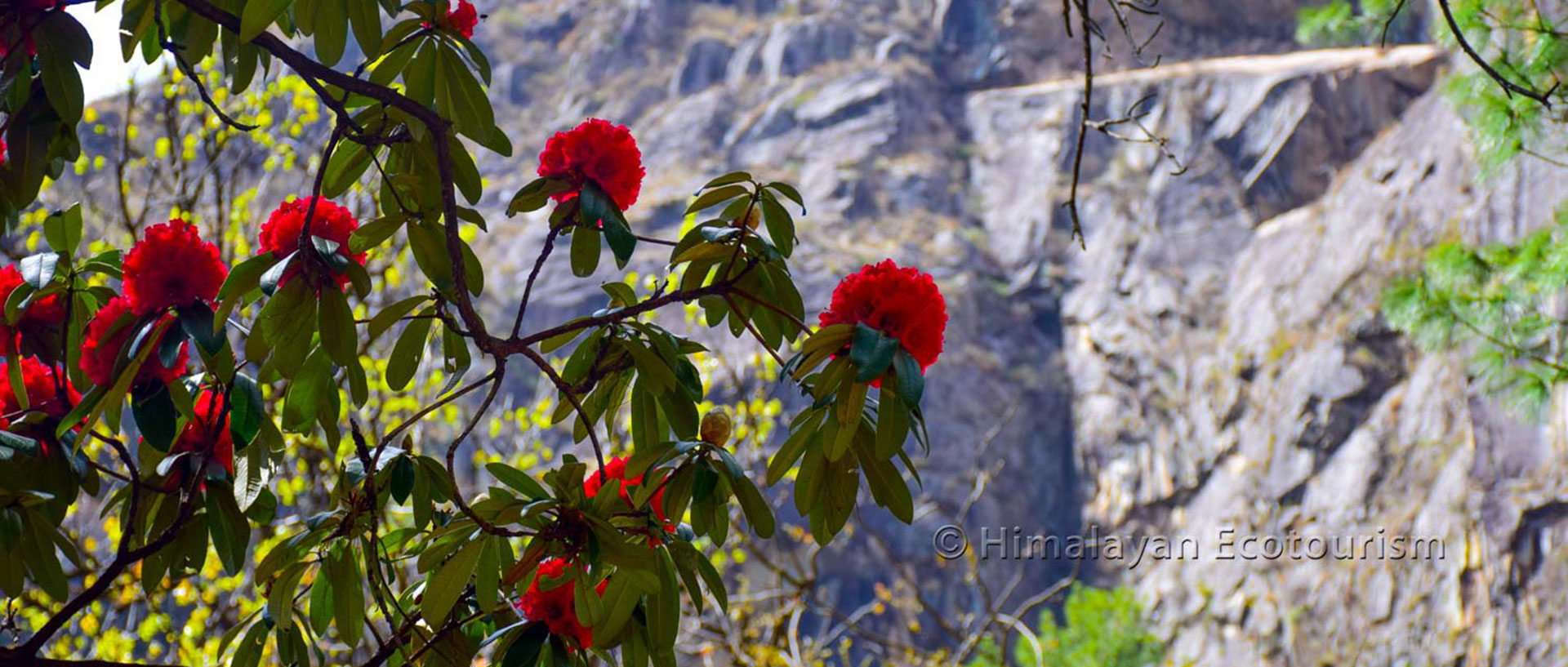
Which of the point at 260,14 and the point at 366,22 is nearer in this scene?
the point at 260,14

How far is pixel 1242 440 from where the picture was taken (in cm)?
1027

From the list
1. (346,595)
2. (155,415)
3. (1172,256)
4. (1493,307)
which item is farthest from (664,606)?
(1172,256)

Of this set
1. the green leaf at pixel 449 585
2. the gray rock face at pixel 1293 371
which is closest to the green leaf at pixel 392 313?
the green leaf at pixel 449 585

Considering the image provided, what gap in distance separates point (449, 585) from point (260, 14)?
35 cm

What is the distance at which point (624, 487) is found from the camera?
2.69 ft

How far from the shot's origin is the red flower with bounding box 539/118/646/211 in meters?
0.79

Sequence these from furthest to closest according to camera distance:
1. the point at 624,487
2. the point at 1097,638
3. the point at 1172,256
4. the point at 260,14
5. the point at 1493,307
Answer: the point at 1172,256 → the point at 1097,638 → the point at 1493,307 → the point at 624,487 → the point at 260,14

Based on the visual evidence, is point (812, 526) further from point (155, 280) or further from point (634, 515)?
point (155, 280)

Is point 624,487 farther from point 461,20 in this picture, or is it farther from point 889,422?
point 461,20

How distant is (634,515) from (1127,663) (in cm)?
858

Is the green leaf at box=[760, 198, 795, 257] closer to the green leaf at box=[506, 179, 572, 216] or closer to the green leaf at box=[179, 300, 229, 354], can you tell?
the green leaf at box=[506, 179, 572, 216]

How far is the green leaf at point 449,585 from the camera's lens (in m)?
0.70

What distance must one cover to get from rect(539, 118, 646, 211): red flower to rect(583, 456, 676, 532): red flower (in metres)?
A: 0.18

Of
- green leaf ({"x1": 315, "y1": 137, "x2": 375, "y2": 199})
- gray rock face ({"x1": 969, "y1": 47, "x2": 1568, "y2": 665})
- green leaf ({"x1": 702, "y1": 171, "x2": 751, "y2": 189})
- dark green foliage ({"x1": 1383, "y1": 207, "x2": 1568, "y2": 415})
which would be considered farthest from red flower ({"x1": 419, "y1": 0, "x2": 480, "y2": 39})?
gray rock face ({"x1": 969, "y1": 47, "x2": 1568, "y2": 665})
